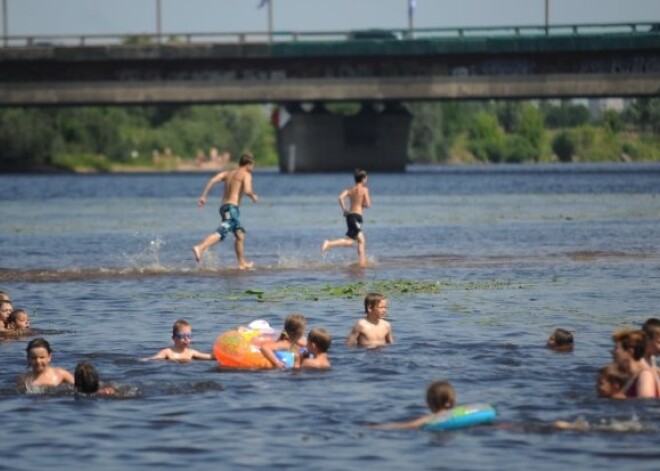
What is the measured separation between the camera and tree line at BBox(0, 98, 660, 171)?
447 ft

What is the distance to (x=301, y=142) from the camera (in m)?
116

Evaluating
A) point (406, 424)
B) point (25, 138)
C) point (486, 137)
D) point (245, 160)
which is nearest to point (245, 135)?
point (486, 137)

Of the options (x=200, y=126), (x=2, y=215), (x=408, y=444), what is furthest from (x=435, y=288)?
(x=200, y=126)

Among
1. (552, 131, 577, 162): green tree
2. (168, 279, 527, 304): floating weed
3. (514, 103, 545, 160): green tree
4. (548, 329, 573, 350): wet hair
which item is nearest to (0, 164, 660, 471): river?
(168, 279, 527, 304): floating weed

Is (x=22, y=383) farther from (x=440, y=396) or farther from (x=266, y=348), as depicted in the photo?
(x=440, y=396)

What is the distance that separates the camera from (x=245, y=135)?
184 metres

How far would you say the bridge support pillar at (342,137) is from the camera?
115m

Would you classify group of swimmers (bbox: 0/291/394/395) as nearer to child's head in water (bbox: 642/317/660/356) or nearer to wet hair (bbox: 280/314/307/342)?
wet hair (bbox: 280/314/307/342)

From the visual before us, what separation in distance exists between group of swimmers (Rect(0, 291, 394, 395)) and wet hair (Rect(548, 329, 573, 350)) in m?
1.89

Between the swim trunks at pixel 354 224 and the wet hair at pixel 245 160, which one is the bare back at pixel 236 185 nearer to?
the wet hair at pixel 245 160

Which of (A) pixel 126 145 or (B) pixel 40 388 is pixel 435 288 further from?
(A) pixel 126 145

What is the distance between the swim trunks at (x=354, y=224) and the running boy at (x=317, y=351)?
13.2m

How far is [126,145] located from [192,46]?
221 feet

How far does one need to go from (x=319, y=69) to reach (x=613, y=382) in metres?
79.2
